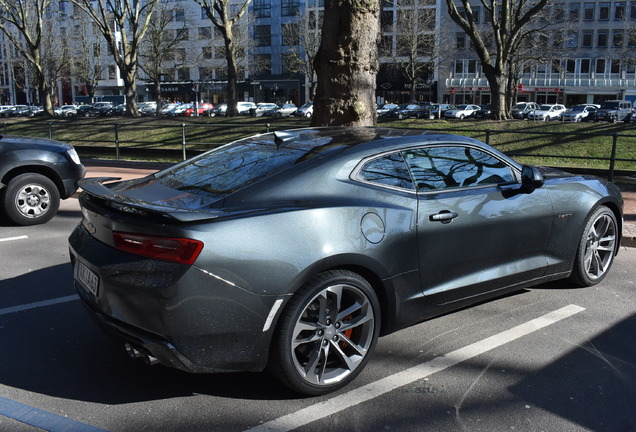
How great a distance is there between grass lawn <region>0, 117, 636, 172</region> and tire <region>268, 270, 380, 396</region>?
37.9 feet

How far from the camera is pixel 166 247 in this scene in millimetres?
3029

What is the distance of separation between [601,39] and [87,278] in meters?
71.3

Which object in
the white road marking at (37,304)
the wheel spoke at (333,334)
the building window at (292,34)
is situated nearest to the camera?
the wheel spoke at (333,334)

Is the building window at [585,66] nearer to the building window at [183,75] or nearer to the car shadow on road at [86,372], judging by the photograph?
the building window at [183,75]

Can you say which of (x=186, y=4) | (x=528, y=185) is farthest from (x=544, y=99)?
(x=528, y=185)

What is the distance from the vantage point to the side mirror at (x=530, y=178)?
177 inches

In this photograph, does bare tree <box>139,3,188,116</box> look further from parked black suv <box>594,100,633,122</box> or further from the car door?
the car door

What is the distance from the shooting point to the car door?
12.8 feet

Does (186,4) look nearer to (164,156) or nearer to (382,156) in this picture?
(164,156)

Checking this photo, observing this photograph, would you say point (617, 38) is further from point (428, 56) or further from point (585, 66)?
point (428, 56)

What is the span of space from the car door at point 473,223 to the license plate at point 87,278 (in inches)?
77.2

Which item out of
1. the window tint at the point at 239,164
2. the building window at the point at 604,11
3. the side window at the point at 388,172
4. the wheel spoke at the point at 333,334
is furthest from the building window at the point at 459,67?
the wheel spoke at the point at 333,334

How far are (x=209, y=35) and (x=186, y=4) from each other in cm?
667

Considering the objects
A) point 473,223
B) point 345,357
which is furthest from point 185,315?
point 473,223
